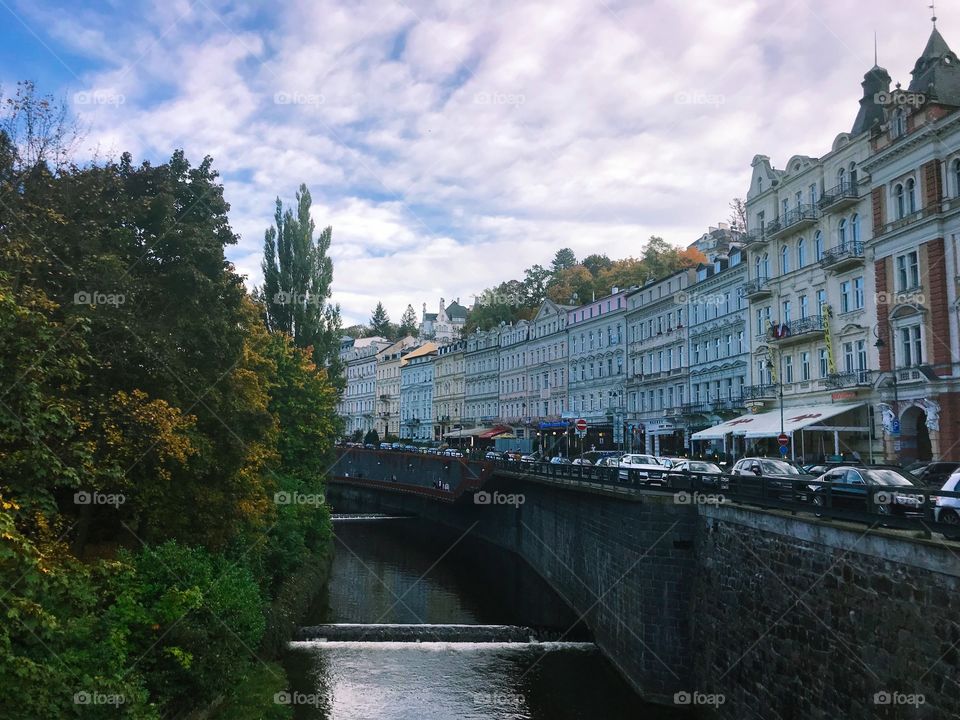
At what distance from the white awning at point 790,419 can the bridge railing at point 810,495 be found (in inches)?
624

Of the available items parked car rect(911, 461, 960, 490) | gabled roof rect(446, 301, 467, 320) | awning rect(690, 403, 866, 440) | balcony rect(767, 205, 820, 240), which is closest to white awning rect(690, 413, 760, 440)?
awning rect(690, 403, 866, 440)

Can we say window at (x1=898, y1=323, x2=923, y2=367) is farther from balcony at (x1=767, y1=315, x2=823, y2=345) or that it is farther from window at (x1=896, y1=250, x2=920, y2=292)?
balcony at (x1=767, y1=315, x2=823, y2=345)

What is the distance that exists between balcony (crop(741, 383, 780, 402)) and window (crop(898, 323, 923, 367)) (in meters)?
10.2

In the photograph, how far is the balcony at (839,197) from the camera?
42.3 meters

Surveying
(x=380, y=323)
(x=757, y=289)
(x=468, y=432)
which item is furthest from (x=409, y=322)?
(x=757, y=289)

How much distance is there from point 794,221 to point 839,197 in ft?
17.0

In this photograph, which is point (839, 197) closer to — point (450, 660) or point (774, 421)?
point (774, 421)

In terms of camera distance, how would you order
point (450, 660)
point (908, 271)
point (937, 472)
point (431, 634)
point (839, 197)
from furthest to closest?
point (839, 197)
point (908, 271)
point (431, 634)
point (937, 472)
point (450, 660)

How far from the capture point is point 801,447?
46094mm

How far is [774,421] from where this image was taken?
46188mm

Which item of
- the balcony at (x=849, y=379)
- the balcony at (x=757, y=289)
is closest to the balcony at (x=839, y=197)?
the balcony at (x=757, y=289)

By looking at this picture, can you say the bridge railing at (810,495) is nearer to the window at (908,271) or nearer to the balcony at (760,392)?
the window at (908,271)

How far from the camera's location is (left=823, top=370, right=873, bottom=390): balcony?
1628 inches

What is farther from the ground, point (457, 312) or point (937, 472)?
point (457, 312)
